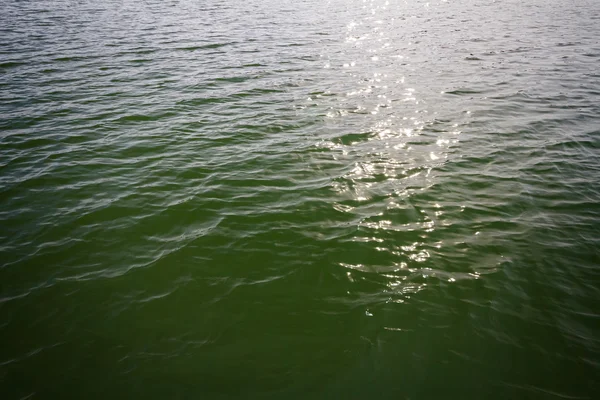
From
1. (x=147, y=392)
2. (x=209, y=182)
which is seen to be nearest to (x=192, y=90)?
(x=209, y=182)

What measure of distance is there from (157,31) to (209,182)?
2082 cm

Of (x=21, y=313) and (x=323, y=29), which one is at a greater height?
(x=323, y=29)

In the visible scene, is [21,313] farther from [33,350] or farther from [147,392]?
[147,392]

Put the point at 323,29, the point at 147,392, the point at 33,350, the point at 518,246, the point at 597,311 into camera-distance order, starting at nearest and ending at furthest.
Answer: the point at 147,392 < the point at 33,350 < the point at 597,311 < the point at 518,246 < the point at 323,29

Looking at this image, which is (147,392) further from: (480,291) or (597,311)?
(597,311)

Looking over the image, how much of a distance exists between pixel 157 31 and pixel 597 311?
28361 millimetres

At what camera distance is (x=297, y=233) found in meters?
7.55

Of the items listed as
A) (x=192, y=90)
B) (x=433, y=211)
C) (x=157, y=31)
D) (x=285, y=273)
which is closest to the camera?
(x=285, y=273)

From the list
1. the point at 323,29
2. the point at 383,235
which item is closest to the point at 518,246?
the point at 383,235

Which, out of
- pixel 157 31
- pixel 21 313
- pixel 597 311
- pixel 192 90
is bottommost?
pixel 597 311

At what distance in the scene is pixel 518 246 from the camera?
23.2 ft

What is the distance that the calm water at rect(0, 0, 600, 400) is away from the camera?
199 inches

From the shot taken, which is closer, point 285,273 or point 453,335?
point 453,335

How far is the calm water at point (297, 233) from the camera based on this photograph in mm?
5051
